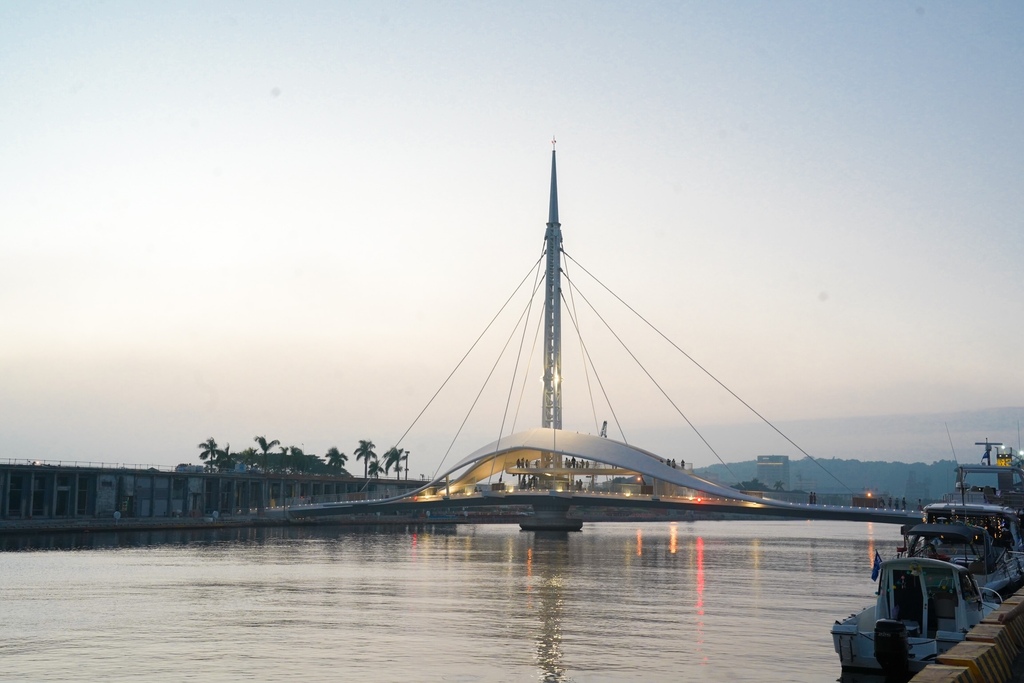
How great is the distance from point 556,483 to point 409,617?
88.2 metres

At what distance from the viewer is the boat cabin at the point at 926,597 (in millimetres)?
25000

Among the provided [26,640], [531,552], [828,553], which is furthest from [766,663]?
[828,553]

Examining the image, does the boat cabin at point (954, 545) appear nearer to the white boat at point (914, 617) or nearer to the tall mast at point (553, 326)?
the white boat at point (914, 617)

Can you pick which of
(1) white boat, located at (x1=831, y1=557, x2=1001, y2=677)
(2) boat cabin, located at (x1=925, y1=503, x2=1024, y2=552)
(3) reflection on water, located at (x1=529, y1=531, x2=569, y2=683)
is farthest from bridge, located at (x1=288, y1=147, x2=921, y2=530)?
(1) white boat, located at (x1=831, y1=557, x2=1001, y2=677)

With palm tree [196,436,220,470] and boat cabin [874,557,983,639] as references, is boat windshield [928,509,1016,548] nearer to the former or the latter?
boat cabin [874,557,983,639]

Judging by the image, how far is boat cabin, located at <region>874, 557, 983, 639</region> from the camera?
2500cm

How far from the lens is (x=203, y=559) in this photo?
66188mm

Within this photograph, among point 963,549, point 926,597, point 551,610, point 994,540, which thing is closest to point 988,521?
point 994,540

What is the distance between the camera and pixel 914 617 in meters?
25.3

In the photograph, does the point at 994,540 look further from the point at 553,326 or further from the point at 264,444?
the point at 264,444

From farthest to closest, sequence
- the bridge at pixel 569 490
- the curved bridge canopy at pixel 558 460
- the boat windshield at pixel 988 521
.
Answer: the curved bridge canopy at pixel 558 460 < the bridge at pixel 569 490 < the boat windshield at pixel 988 521

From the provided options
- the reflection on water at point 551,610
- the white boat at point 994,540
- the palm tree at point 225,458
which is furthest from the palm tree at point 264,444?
the white boat at point 994,540

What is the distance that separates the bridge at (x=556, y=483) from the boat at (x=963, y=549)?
59.0m

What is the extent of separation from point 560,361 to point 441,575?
2725 inches
